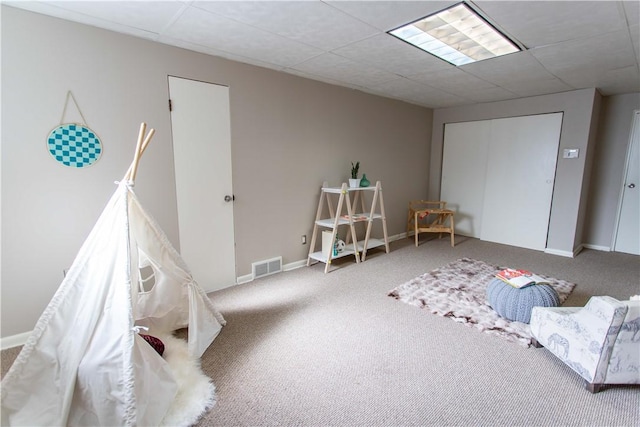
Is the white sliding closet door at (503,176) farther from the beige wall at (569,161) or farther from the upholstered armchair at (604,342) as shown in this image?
the upholstered armchair at (604,342)

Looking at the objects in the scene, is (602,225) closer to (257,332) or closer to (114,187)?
(257,332)

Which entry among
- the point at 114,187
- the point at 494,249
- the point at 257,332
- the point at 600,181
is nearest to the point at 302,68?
the point at 114,187

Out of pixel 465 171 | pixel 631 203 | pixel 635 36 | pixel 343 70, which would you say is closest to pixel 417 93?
pixel 343 70

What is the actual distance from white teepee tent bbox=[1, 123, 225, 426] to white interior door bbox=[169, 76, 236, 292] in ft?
3.42

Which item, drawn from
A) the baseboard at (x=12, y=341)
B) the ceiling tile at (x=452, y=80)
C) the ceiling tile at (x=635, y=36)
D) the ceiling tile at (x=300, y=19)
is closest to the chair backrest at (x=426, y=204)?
the ceiling tile at (x=452, y=80)

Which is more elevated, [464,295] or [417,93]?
[417,93]

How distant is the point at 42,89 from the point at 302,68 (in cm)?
221

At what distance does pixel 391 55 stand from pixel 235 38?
141 cm

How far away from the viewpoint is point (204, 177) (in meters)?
2.98

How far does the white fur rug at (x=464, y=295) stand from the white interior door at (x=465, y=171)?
1686 mm

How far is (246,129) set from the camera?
322 cm

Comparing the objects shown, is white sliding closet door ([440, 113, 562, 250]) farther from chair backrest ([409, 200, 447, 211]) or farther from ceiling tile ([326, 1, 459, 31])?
ceiling tile ([326, 1, 459, 31])

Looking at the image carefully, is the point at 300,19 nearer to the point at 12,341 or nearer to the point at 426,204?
the point at 12,341

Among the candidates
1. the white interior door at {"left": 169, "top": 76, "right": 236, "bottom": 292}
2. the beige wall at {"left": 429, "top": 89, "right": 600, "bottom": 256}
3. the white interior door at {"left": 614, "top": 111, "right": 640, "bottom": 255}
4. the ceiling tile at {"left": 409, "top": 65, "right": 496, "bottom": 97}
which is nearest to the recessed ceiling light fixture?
the ceiling tile at {"left": 409, "top": 65, "right": 496, "bottom": 97}
